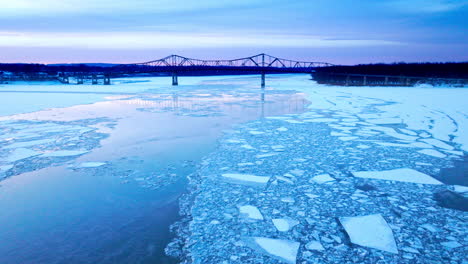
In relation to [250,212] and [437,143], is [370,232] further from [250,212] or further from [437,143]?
[437,143]

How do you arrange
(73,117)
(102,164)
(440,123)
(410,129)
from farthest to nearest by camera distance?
(73,117) → (440,123) → (410,129) → (102,164)

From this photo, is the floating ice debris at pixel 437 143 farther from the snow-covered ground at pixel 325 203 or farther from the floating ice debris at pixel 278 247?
the floating ice debris at pixel 278 247

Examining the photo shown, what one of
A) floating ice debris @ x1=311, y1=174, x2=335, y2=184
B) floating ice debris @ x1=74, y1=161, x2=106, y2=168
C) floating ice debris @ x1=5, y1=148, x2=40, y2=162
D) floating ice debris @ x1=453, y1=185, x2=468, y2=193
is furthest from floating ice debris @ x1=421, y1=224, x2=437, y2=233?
floating ice debris @ x1=5, y1=148, x2=40, y2=162

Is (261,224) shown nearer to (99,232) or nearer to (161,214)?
(161,214)

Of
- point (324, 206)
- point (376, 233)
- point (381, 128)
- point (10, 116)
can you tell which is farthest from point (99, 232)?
point (10, 116)

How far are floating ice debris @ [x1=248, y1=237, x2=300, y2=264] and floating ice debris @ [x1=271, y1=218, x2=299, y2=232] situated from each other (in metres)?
0.21

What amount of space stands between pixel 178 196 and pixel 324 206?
1.60 m

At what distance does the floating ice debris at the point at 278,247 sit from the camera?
238cm

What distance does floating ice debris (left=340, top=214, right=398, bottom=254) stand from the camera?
8.31ft

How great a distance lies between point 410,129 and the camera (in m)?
7.53

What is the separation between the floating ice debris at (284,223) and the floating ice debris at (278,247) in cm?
21

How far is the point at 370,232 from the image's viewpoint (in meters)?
2.72

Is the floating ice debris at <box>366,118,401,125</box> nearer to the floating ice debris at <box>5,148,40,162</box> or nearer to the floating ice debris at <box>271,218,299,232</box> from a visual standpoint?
the floating ice debris at <box>271,218,299,232</box>

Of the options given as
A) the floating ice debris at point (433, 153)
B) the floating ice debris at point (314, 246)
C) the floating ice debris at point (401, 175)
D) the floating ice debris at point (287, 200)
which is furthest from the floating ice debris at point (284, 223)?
the floating ice debris at point (433, 153)
